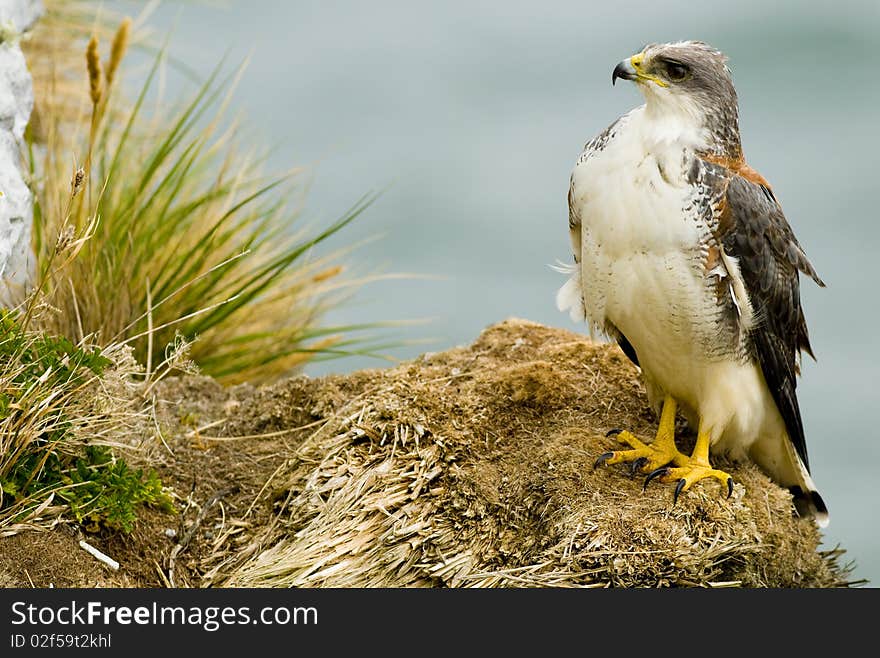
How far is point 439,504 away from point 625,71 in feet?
6.11

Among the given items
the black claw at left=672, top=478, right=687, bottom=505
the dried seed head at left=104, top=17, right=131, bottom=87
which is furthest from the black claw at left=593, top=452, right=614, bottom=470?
the dried seed head at left=104, top=17, right=131, bottom=87

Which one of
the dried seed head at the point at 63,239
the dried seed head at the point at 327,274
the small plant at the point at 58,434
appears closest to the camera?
the dried seed head at the point at 63,239

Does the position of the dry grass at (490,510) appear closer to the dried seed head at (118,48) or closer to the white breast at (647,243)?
the white breast at (647,243)

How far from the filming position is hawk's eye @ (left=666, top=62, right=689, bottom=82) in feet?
14.5

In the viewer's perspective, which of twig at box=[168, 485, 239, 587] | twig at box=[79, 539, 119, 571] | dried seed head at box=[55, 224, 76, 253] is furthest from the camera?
twig at box=[168, 485, 239, 587]

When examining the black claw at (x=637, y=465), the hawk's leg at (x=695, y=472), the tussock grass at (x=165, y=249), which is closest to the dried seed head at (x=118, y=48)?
the tussock grass at (x=165, y=249)

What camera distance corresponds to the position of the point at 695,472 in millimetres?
4809

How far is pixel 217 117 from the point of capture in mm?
7055

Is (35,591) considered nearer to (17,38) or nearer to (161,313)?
(161,313)

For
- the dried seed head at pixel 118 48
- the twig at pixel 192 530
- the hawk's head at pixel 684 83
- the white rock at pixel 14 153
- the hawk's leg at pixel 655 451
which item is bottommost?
the twig at pixel 192 530

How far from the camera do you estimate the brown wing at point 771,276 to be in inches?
176

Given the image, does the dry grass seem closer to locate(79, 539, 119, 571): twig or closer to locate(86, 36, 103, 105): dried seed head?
locate(79, 539, 119, 571): twig

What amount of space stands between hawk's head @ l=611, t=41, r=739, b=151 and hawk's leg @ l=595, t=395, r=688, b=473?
1.20 meters

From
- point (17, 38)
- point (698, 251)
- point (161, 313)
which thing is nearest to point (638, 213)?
point (698, 251)
